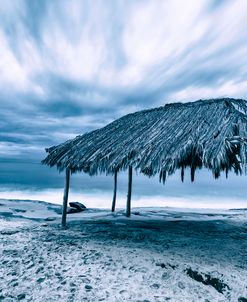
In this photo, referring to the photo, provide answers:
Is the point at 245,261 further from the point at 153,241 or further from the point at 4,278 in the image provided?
the point at 4,278

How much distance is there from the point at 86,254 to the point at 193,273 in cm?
164

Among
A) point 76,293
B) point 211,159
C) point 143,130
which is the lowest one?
point 76,293

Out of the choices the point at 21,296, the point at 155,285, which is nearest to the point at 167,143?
the point at 155,285

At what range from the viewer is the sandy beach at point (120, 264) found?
2840mm

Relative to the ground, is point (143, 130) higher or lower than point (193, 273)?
higher

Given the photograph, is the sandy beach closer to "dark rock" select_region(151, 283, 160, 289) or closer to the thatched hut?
"dark rock" select_region(151, 283, 160, 289)

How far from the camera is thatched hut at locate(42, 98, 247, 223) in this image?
12.4ft

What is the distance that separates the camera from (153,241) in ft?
15.9

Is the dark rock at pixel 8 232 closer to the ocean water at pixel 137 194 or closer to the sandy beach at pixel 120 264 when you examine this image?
the sandy beach at pixel 120 264

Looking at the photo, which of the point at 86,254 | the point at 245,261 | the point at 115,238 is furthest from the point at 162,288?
the point at 115,238

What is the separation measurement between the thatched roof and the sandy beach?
1.34 metres

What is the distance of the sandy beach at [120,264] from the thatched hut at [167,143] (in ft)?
4.35

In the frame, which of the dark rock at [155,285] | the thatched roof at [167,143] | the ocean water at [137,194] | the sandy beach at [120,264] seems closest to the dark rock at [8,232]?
the sandy beach at [120,264]

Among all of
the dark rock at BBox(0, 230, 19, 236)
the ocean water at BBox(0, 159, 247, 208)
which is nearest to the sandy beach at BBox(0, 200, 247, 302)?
the dark rock at BBox(0, 230, 19, 236)
